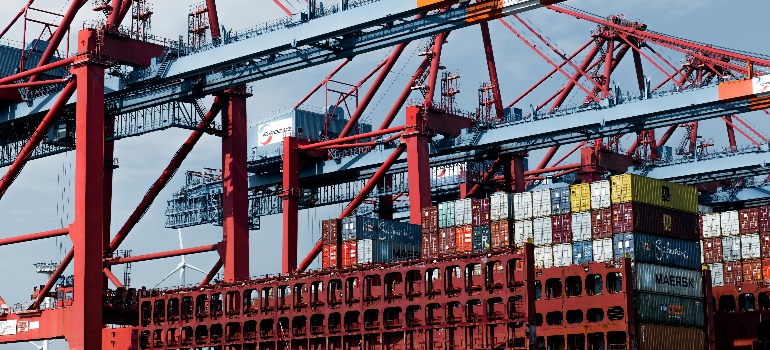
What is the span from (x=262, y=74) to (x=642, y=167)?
33.9 meters

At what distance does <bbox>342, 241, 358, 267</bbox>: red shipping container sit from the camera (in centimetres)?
6225

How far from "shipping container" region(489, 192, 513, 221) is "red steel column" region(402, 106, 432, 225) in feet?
22.4

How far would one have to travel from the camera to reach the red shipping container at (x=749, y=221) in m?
63.9

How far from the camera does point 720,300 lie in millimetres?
64438

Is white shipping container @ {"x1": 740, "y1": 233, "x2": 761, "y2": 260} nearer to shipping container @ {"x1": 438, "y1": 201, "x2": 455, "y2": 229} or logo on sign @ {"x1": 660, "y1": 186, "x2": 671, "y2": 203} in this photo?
logo on sign @ {"x1": 660, "y1": 186, "x2": 671, "y2": 203}

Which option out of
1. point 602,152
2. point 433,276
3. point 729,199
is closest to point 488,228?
point 433,276

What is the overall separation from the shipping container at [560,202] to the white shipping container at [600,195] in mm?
1419

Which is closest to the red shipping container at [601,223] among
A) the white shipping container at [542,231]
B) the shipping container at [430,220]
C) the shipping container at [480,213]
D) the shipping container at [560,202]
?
the shipping container at [560,202]

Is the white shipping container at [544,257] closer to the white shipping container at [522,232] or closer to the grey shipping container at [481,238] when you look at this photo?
the white shipping container at [522,232]

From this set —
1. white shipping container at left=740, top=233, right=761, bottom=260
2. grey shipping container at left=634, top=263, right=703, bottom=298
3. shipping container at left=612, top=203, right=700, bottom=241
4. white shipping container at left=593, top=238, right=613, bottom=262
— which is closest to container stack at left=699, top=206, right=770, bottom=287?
white shipping container at left=740, top=233, right=761, bottom=260

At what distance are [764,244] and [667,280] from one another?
493 inches

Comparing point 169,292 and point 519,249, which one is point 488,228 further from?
point 169,292

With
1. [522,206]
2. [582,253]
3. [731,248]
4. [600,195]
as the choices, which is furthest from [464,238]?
[731,248]

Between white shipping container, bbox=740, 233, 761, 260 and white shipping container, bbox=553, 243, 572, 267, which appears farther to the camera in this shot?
white shipping container, bbox=740, 233, 761, 260
